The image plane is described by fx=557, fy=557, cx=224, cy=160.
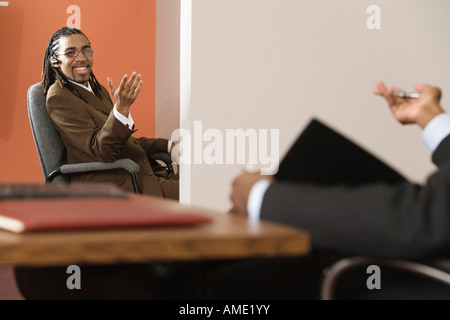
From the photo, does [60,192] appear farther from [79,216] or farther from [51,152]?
[51,152]

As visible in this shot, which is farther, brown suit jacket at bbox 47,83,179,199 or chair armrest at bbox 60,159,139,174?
brown suit jacket at bbox 47,83,179,199

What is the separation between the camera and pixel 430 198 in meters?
0.71

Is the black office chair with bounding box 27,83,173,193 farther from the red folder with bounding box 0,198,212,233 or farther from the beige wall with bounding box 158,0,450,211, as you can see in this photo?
the red folder with bounding box 0,198,212,233

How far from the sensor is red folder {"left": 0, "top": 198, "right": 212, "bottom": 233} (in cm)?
53

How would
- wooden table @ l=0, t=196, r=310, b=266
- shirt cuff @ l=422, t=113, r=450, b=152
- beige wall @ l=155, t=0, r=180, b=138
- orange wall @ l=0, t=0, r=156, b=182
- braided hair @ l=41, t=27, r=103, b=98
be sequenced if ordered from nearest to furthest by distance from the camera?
wooden table @ l=0, t=196, r=310, b=266 < shirt cuff @ l=422, t=113, r=450, b=152 < braided hair @ l=41, t=27, r=103, b=98 < orange wall @ l=0, t=0, r=156, b=182 < beige wall @ l=155, t=0, r=180, b=138

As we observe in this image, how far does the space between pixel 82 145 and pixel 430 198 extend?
7.34ft

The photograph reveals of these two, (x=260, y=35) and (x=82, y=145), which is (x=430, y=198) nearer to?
(x=260, y=35)

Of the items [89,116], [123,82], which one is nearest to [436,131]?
[123,82]

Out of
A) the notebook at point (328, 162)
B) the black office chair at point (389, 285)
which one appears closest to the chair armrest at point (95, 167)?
the notebook at point (328, 162)

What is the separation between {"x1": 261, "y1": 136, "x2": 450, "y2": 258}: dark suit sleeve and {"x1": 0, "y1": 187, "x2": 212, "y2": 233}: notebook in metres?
0.15

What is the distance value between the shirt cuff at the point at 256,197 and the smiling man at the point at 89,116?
203 centimetres

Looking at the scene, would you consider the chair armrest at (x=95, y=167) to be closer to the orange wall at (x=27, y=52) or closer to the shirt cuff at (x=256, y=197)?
the shirt cuff at (x=256, y=197)

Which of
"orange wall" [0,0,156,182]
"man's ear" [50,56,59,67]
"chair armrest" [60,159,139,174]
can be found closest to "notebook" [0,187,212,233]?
"chair armrest" [60,159,139,174]
